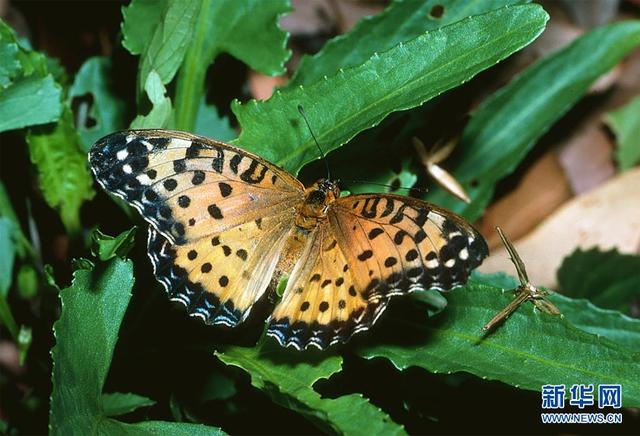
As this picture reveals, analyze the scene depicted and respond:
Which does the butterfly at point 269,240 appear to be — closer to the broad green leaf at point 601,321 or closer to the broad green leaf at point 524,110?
the broad green leaf at point 601,321

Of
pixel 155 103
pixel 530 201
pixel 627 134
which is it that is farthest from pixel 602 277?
pixel 155 103

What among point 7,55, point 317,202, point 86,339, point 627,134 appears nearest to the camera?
point 86,339

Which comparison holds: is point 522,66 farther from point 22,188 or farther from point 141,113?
point 22,188

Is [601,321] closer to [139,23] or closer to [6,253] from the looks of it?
[139,23]

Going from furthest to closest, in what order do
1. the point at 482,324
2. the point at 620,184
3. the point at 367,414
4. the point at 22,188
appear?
1. the point at 620,184
2. the point at 22,188
3. the point at 482,324
4. the point at 367,414

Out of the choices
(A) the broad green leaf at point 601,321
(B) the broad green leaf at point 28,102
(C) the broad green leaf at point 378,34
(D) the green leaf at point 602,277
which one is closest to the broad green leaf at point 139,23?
(B) the broad green leaf at point 28,102


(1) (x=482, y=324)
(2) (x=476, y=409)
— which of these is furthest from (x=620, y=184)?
A: (1) (x=482, y=324)
